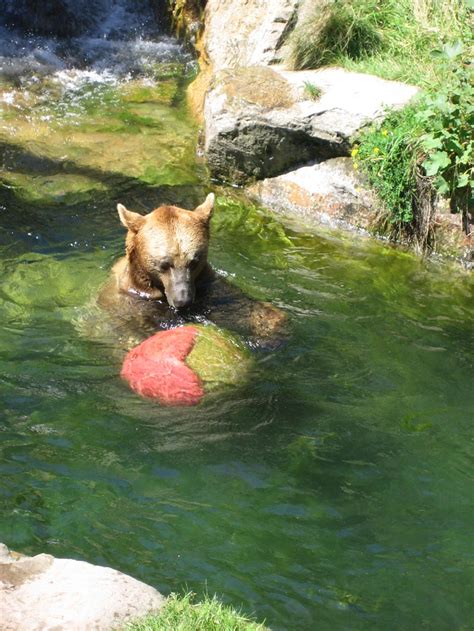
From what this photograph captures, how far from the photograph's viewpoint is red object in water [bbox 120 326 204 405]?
5.96 meters

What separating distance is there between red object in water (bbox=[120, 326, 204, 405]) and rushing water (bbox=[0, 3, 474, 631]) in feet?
0.46

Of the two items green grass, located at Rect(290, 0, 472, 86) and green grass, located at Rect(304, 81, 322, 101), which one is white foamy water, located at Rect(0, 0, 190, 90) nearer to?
green grass, located at Rect(290, 0, 472, 86)

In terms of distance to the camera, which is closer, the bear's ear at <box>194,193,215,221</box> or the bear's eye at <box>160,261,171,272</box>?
the bear's eye at <box>160,261,171,272</box>

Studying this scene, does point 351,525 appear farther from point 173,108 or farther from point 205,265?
point 173,108

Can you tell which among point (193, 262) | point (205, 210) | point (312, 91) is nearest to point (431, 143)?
point (312, 91)

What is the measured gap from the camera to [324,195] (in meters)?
10.0

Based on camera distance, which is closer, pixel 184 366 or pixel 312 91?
pixel 184 366

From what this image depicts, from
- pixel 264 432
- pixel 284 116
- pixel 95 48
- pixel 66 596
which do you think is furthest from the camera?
pixel 95 48

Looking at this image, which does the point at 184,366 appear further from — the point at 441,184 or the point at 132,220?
the point at 441,184

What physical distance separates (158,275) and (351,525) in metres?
2.94

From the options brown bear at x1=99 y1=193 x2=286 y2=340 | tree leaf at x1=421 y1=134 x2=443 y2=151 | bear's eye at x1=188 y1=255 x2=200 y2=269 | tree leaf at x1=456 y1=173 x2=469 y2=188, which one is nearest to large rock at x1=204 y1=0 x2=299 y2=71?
tree leaf at x1=421 y1=134 x2=443 y2=151

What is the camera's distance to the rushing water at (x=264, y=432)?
15.7 ft

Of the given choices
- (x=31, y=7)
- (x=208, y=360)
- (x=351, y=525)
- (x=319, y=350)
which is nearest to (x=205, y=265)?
(x=319, y=350)

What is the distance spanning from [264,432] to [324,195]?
4.55 metres
